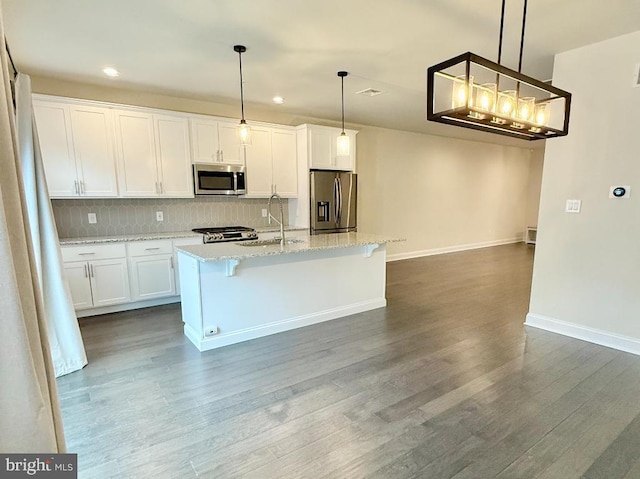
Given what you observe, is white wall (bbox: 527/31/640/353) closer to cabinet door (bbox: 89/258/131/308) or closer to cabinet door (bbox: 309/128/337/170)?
cabinet door (bbox: 309/128/337/170)

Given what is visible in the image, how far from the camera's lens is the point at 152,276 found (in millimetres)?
4051

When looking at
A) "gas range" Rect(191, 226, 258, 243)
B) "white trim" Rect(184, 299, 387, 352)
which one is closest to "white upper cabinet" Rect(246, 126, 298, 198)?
"gas range" Rect(191, 226, 258, 243)

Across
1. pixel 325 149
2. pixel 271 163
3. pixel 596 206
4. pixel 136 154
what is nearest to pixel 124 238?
pixel 136 154

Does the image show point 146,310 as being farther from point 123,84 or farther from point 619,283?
point 619,283

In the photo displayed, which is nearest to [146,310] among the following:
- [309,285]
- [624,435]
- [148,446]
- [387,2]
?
[309,285]

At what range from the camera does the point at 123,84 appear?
3854 mm

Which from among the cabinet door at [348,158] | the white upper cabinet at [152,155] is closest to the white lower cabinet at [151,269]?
the white upper cabinet at [152,155]

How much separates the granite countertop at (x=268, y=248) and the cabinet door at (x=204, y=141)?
1701 mm

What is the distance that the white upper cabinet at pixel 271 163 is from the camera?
190 inches

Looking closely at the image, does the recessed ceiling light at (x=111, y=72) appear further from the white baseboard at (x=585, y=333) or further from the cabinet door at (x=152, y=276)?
the white baseboard at (x=585, y=333)

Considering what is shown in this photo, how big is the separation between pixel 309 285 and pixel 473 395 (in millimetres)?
1813

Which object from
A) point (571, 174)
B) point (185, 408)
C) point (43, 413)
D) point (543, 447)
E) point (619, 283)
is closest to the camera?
point (43, 413)

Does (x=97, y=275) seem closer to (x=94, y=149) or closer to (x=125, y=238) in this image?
(x=125, y=238)

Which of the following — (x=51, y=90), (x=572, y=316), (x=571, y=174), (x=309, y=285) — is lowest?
(x=572, y=316)
